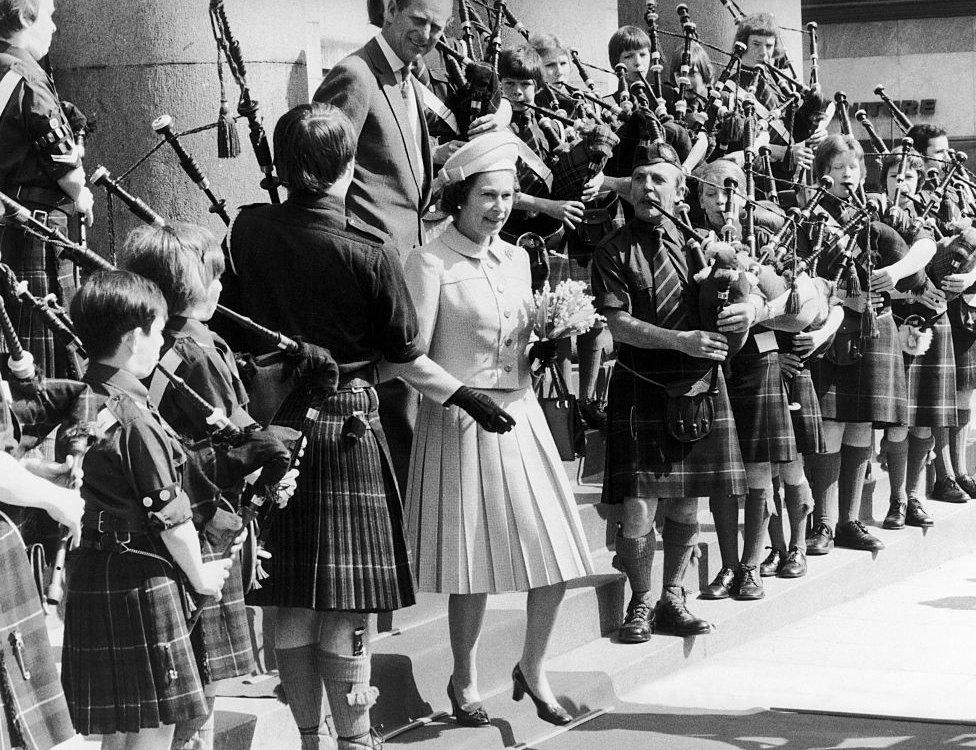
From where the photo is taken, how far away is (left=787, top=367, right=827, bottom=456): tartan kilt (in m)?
6.99

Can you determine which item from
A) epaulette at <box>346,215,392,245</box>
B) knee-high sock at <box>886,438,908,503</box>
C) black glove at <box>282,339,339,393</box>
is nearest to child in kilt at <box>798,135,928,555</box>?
knee-high sock at <box>886,438,908,503</box>

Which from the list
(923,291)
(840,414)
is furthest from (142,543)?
(923,291)

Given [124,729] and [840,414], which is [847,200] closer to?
[840,414]

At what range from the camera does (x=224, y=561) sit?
3.56m

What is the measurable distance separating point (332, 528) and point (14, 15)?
1.96 meters

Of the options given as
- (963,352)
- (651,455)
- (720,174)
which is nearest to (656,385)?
(651,455)

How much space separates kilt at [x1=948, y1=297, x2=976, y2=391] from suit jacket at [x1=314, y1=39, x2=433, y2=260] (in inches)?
189

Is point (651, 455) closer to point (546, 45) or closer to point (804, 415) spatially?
point (804, 415)

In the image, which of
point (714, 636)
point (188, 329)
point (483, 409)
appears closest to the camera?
point (188, 329)

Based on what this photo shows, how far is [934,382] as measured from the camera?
27.6 ft

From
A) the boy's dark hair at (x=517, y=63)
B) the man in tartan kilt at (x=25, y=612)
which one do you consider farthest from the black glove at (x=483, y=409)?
the boy's dark hair at (x=517, y=63)

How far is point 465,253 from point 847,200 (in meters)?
3.49

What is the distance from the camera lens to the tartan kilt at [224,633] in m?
3.70

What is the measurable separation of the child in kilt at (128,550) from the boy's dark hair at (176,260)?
0.95 ft
